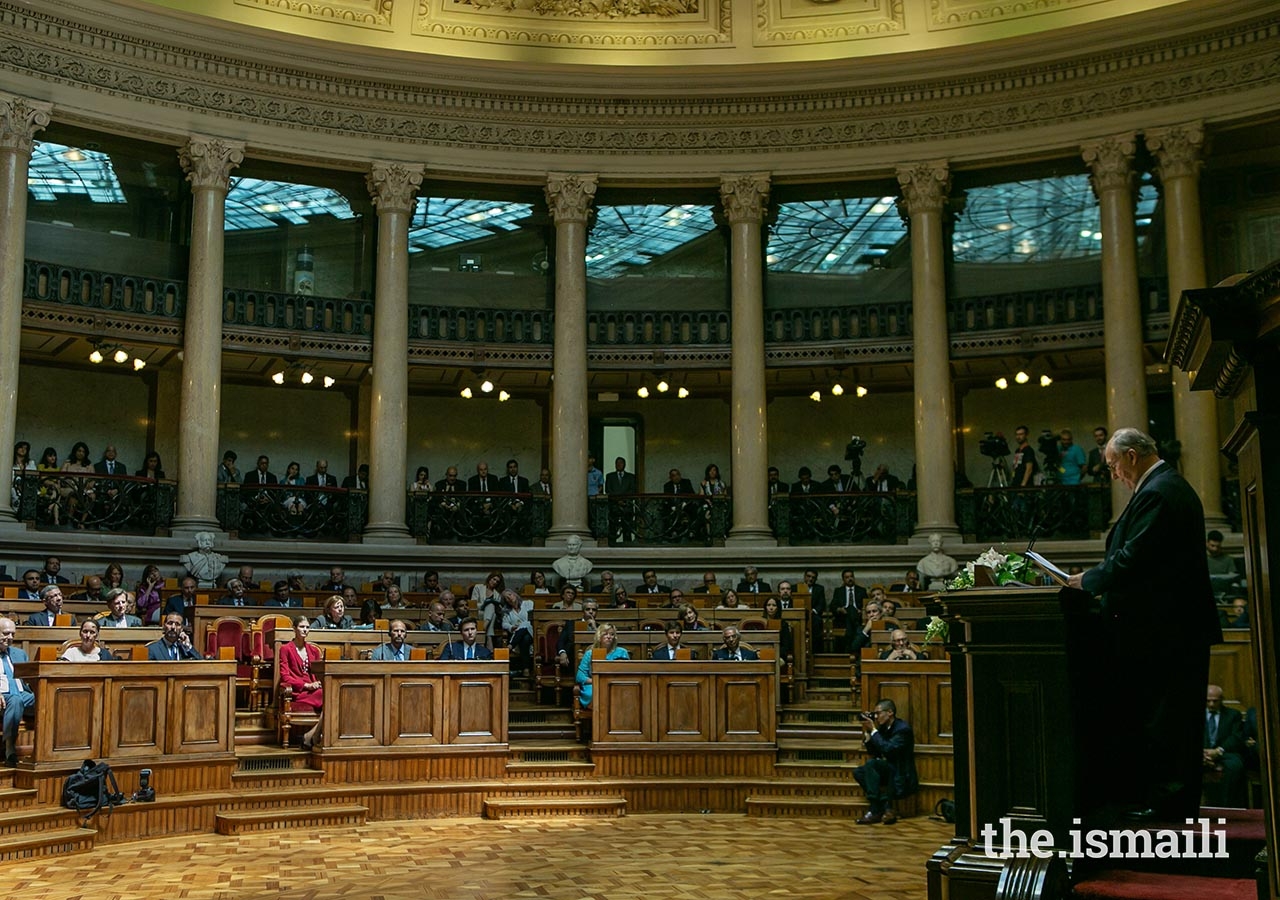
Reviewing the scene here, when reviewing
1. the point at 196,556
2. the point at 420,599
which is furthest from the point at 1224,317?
the point at 196,556

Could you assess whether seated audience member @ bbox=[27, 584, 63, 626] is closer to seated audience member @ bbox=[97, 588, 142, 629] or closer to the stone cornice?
seated audience member @ bbox=[97, 588, 142, 629]

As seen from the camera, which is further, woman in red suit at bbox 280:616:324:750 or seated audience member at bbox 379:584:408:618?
seated audience member at bbox 379:584:408:618

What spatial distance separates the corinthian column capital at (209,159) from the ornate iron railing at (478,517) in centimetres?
508

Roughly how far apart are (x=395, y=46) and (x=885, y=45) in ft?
23.4

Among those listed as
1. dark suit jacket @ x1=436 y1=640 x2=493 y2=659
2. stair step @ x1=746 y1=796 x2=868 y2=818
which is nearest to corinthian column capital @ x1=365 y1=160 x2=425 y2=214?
dark suit jacket @ x1=436 y1=640 x2=493 y2=659

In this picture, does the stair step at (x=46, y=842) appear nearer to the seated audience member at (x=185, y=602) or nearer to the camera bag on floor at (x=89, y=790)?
the camera bag on floor at (x=89, y=790)

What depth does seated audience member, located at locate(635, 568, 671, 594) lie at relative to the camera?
17.4 metres

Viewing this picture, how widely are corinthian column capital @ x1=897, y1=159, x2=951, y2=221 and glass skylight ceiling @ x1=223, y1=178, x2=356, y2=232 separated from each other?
9.01 metres

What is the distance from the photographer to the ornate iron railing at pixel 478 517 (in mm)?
19094

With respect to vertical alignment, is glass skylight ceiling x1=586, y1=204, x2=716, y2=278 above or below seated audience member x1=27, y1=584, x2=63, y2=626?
above

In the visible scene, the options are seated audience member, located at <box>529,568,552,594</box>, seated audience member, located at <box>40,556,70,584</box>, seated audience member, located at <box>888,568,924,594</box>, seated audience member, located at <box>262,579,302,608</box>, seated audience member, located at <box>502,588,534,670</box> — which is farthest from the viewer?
seated audience member, located at <box>888,568,924,594</box>

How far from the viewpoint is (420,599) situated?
16812mm

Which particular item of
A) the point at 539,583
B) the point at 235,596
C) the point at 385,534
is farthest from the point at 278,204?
the point at 235,596

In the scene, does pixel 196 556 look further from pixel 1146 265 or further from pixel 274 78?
pixel 1146 265
